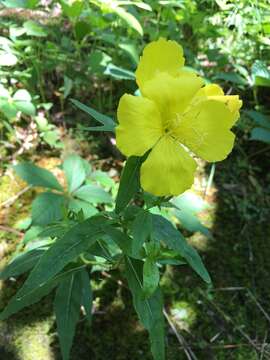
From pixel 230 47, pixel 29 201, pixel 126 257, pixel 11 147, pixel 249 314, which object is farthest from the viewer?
pixel 230 47

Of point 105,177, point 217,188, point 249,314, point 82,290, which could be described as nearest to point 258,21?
point 217,188

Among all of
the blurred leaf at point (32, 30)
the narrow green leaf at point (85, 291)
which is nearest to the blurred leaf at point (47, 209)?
the narrow green leaf at point (85, 291)

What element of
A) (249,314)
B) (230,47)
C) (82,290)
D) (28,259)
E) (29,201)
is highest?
(230,47)

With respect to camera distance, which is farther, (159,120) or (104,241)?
(104,241)

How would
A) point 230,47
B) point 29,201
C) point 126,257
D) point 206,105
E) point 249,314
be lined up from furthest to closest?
point 230,47 → point 29,201 → point 249,314 → point 126,257 → point 206,105

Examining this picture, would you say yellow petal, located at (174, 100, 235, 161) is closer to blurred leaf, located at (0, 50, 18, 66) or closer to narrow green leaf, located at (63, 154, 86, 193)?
narrow green leaf, located at (63, 154, 86, 193)

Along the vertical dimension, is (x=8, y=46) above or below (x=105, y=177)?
above

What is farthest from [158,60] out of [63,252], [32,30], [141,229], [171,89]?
[32,30]

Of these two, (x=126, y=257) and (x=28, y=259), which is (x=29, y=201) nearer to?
(x=28, y=259)

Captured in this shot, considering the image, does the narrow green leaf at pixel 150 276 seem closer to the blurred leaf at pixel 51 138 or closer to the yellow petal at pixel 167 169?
the yellow petal at pixel 167 169
